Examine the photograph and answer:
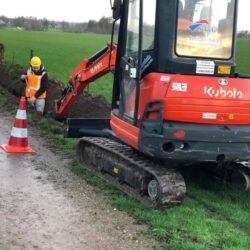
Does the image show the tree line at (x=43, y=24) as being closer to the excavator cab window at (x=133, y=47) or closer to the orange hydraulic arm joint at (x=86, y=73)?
the orange hydraulic arm joint at (x=86, y=73)

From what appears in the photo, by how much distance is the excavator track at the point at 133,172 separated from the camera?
5992mm

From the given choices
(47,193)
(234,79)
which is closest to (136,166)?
(47,193)

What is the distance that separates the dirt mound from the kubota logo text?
5835 millimetres

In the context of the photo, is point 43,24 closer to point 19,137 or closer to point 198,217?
point 19,137

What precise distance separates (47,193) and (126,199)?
1039 millimetres

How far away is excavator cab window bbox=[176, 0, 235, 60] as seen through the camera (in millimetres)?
5941

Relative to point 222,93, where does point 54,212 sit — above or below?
below

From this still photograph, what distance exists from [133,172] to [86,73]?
3615mm

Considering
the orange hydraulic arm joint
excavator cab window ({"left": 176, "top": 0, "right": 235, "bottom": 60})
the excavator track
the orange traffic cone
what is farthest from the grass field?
the orange hydraulic arm joint

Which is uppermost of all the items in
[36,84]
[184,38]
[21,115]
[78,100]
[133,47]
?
[184,38]

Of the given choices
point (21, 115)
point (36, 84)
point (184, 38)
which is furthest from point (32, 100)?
point (184, 38)

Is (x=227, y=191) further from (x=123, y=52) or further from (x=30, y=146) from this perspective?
(x=30, y=146)

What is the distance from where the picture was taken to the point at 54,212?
5938 millimetres

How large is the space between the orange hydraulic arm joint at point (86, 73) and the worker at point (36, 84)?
1125mm
